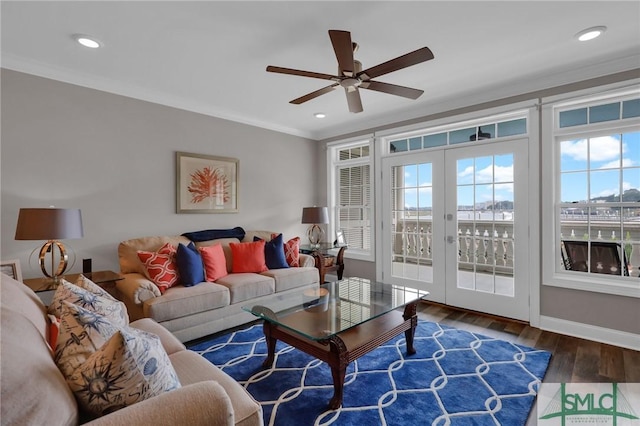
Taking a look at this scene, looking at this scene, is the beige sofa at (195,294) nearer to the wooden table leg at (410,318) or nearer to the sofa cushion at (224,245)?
the sofa cushion at (224,245)

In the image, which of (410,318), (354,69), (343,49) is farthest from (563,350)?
(343,49)

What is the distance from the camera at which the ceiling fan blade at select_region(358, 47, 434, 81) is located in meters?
2.00

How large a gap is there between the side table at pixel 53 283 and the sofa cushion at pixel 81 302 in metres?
1.12

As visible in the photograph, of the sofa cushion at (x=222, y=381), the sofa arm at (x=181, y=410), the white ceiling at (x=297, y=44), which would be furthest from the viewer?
the white ceiling at (x=297, y=44)

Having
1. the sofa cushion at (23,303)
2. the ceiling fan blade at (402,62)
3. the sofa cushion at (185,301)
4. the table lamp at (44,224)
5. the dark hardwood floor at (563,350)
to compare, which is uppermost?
the ceiling fan blade at (402,62)

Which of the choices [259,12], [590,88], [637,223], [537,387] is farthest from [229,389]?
[590,88]

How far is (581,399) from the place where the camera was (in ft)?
6.86

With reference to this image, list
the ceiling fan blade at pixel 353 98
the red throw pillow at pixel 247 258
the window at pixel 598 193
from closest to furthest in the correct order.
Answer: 1. the ceiling fan blade at pixel 353 98
2. the window at pixel 598 193
3. the red throw pillow at pixel 247 258

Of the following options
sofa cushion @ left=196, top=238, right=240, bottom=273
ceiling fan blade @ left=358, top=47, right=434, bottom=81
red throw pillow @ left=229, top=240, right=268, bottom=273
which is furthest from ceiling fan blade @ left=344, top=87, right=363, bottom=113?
sofa cushion @ left=196, top=238, right=240, bottom=273

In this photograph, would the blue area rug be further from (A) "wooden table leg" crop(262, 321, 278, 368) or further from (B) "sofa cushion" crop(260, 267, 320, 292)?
(B) "sofa cushion" crop(260, 267, 320, 292)

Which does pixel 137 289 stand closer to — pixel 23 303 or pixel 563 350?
pixel 23 303

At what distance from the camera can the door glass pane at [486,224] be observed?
358 centimetres

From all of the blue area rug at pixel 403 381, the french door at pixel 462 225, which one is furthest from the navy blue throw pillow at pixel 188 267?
the french door at pixel 462 225

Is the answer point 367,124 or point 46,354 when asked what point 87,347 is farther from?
point 367,124
